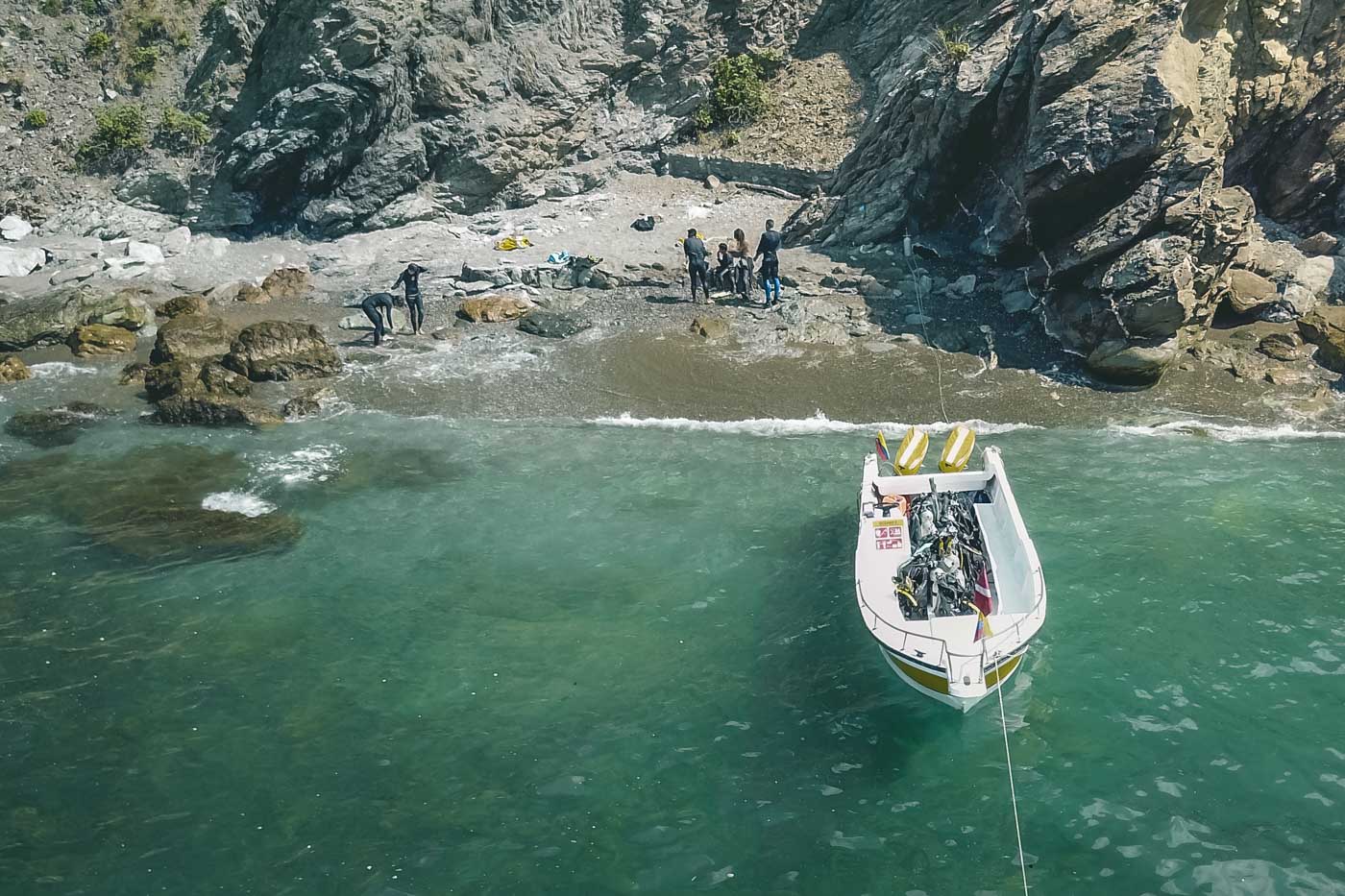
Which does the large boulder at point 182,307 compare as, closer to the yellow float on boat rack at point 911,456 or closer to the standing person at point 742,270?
the standing person at point 742,270

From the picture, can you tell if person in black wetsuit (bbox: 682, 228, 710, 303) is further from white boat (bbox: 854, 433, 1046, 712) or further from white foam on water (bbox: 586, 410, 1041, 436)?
white boat (bbox: 854, 433, 1046, 712)

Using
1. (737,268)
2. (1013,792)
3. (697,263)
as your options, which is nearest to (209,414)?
(697,263)

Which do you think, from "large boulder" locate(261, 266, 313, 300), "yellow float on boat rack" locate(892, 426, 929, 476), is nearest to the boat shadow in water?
"yellow float on boat rack" locate(892, 426, 929, 476)

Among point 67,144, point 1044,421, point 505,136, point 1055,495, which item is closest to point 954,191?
point 1044,421

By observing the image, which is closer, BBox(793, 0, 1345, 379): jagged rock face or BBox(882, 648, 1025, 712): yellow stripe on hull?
BBox(882, 648, 1025, 712): yellow stripe on hull

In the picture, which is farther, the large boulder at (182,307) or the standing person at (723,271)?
the large boulder at (182,307)

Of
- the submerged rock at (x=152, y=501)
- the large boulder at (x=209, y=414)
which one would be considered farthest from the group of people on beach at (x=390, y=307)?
the submerged rock at (x=152, y=501)
